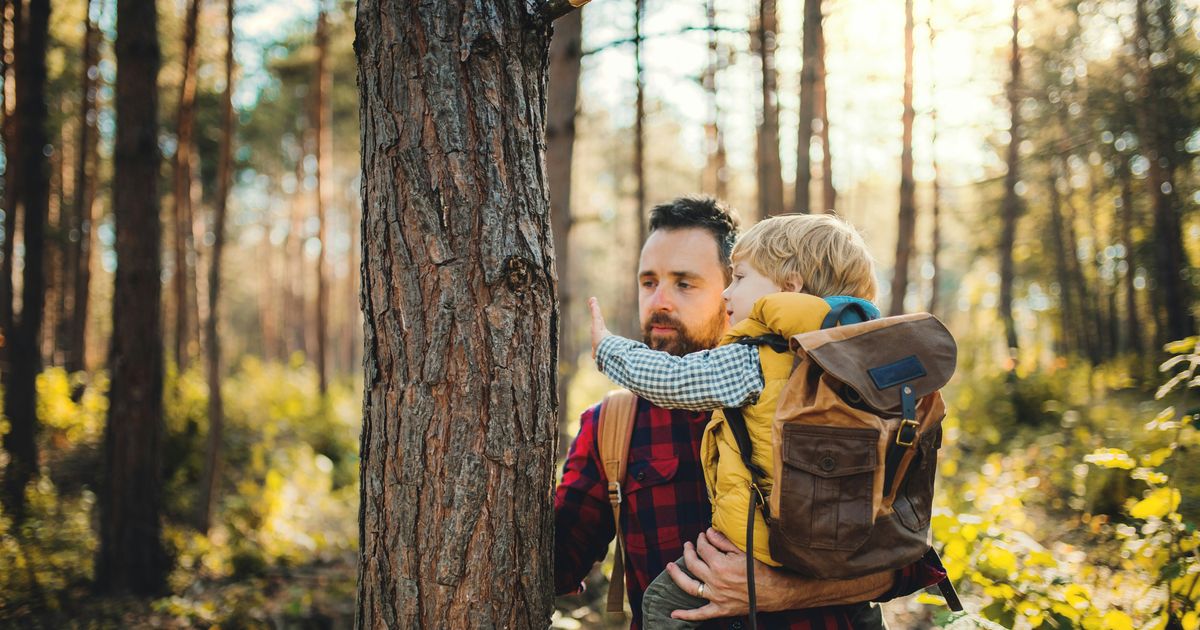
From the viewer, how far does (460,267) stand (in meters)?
1.65

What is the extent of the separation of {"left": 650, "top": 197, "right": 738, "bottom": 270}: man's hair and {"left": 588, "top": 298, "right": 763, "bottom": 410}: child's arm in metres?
0.73

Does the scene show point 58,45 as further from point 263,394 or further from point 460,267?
point 460,267

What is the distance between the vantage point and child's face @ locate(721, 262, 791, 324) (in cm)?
210

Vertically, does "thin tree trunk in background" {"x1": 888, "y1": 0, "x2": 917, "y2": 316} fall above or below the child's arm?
above

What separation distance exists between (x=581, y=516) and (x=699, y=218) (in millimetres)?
1157

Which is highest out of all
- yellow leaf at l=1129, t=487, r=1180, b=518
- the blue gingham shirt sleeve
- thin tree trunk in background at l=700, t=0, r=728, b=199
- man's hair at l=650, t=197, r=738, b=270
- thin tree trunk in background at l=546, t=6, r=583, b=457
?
thin tree trunk in background at l=700, t=0, r=728, b=199

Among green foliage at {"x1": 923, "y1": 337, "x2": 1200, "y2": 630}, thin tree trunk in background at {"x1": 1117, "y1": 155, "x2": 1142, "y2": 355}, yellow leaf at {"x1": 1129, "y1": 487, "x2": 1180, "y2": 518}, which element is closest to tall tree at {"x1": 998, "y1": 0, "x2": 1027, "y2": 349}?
thin tree trunk in background at {"x1": 1117, "y1": 155, "x2": 1142, "y2": 355}

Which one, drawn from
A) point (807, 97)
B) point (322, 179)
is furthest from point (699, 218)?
point (322, 179)

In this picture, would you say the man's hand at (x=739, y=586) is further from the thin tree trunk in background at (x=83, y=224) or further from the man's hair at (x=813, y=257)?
the thin tree trunk in background at (x=83, y=224)

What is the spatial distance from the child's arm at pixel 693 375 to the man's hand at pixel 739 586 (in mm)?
395

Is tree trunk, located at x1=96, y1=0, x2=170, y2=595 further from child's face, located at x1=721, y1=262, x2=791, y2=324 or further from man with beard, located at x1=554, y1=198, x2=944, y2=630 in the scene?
child's face, located at x1=721, y1=262, x2=791, y2=324

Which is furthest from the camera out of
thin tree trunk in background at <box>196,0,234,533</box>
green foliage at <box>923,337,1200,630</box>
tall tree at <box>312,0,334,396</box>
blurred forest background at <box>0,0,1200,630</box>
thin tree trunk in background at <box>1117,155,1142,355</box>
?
thin tree trunk in background at <box>1117,155,1142,355</box>

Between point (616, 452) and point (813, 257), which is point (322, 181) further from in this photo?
point (813, 257)

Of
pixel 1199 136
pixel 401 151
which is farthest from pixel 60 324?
pixel 1199 136
